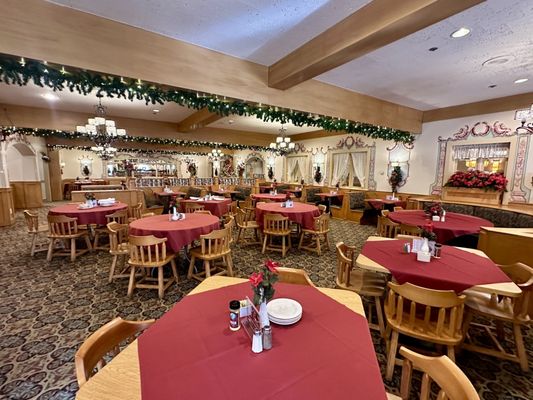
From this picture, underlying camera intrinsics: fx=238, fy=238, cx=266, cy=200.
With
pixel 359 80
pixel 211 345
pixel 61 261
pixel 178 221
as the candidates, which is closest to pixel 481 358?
pixel 211 345

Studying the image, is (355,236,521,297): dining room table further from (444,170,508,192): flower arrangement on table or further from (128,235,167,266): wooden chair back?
(444,170,508,192): flower arrangement on table

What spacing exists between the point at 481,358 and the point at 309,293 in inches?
72.6

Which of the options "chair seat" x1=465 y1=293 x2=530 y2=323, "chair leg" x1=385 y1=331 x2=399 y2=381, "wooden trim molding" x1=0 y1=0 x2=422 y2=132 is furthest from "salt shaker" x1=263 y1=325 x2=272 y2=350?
"wooden trim molding" x1=0 y1=0 x2=422 y2=132

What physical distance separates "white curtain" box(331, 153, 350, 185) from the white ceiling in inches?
183

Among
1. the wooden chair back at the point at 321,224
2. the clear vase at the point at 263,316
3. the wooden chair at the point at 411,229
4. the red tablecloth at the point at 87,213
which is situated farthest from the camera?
the wooden chair back at the point at 321,224

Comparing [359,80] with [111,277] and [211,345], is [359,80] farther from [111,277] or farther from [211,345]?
[111,277]

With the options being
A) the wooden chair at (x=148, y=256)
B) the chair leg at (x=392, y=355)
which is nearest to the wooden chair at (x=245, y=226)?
the wooden chair at (x=148, y=256)

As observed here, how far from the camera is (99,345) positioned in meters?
1.11

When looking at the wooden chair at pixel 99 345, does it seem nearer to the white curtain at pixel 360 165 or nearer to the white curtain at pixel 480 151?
the white curtain at pixel 480 151

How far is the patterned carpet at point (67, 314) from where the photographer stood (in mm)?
1775

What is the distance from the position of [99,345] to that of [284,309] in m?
0.90

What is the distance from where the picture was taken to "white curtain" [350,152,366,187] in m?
8.31

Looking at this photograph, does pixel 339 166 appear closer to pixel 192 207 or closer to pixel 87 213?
pixel 192 207

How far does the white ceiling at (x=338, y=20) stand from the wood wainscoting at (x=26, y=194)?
32.4ft
